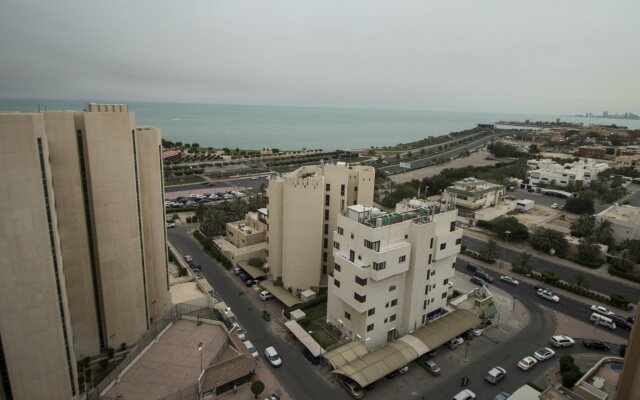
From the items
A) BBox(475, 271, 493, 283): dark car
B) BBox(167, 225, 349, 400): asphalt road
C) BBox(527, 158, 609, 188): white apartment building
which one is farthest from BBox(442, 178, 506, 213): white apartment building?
BBox(167, 225, 349, 400): asphalt road

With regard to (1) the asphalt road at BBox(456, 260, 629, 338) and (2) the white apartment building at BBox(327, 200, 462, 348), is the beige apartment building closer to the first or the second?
(2) the white apartment building at BBox(327, 200, 462, 348)

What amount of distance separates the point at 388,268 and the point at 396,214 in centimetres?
449

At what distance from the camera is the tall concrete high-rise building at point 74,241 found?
62.8ft

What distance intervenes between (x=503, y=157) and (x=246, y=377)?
439ft

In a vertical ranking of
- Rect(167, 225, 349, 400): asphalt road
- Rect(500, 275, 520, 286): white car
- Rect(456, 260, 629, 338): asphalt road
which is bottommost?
Rect(167, 225, 349, 400): asphalt road

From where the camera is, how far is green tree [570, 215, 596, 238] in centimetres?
5328

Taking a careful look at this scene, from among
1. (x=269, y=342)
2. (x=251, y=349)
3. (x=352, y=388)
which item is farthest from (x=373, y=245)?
(x=251, y=349)

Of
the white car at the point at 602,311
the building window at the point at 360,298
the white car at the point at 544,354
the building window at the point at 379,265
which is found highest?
the building window at the point at 379,265

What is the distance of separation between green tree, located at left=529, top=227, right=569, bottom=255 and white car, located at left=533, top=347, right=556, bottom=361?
2372 cm

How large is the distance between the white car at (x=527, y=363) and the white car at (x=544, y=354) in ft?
2.01

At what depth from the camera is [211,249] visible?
156ft

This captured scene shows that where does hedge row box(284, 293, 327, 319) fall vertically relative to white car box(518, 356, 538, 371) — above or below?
above

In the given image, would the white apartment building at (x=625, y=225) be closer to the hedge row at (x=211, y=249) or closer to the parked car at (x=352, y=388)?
the parked car at (x=352, y=388)

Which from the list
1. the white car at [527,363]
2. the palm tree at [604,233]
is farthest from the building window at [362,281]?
the palm tree at [604,233]
